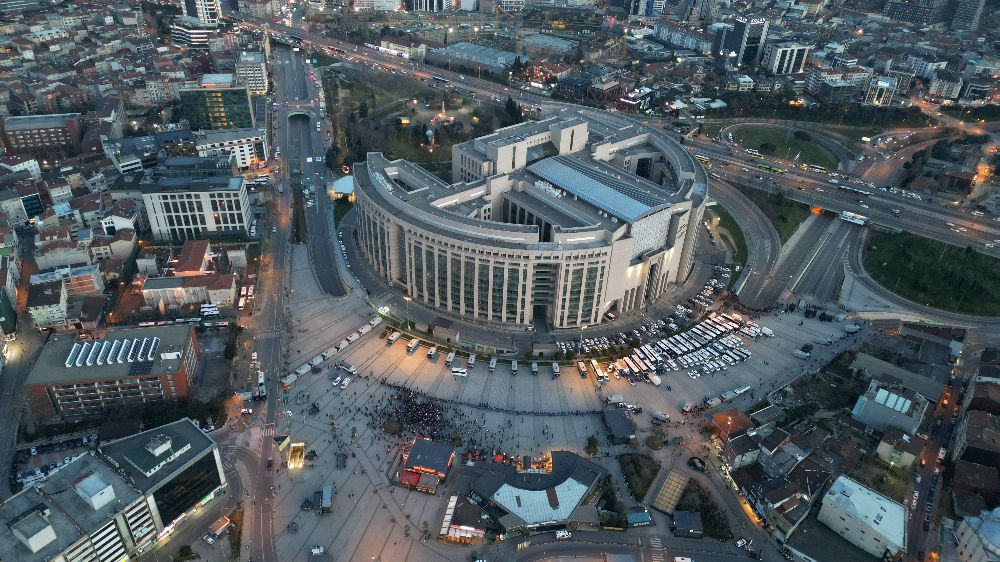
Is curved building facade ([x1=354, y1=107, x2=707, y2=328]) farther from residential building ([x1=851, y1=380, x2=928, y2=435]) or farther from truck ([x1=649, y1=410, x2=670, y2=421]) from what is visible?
residential building ([x1=851, y1=380, x2=928, y2=435])

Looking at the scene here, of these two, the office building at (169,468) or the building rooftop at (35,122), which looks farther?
the building rooftop at (35,122)

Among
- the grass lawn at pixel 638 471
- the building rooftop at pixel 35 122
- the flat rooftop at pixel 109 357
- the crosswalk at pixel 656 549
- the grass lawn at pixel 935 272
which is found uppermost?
the building rooftop at pixel 35 122

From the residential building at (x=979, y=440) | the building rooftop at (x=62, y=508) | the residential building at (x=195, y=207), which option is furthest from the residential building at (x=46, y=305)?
the residential building at (x=979, y=440)

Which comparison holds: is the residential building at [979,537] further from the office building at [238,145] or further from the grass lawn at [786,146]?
the office building at [238,145]

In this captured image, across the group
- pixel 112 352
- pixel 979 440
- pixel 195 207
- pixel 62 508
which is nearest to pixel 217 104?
Result: pixel 195 207

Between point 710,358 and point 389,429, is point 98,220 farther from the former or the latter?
point 710,358

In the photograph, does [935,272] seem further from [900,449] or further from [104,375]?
[104,375]
